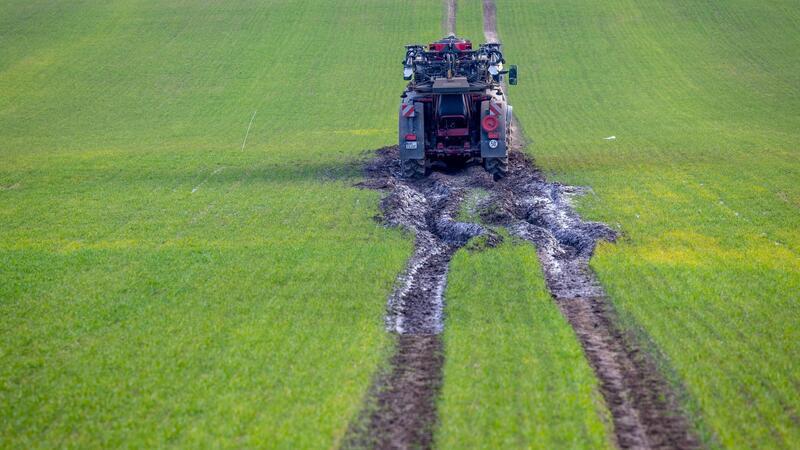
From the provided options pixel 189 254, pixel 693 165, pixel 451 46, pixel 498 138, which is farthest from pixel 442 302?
pixel 693 165

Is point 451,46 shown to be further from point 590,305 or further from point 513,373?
point 513,373

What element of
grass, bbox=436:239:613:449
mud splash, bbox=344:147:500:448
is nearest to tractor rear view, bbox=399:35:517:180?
mud splash, bbox=344:147:500:448

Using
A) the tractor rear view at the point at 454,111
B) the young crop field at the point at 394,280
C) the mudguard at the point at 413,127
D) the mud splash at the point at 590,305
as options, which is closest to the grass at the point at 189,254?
the young crop field at the point at 394,280

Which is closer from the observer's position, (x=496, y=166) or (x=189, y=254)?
(x=189, y=254)

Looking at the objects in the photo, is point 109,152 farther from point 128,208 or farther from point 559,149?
point 559,149

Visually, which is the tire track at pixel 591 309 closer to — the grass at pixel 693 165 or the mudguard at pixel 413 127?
the grass at pixel 693 165

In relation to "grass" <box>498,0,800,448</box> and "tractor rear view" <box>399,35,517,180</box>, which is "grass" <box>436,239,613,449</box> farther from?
"tractor rear view" <box>399,35,517,180</box>

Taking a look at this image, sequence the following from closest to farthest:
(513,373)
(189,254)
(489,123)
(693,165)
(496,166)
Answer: (513,373) < (189,254) < (489,123) < (496,166) < (693,165)

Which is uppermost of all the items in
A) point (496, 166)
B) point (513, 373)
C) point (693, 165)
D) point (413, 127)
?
point (413, 127)
